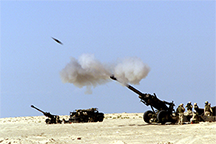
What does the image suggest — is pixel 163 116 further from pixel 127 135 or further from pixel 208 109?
pixel 127 135

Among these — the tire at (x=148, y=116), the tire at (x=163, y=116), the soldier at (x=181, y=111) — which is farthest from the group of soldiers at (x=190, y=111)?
the tire at (x=148, y=116)

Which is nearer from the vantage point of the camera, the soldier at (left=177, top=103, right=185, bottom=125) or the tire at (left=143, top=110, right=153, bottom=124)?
the soldier at (left=177, top=103, right=185, bottom=125)

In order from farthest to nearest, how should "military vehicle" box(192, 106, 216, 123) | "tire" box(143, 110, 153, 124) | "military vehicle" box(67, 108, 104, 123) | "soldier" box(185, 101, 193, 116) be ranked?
"military vehicle" box(67, 108, 104, 123) → "tire" box(143, 110, 153, 124) → "soldier" box(185, 101, 193, 116) → "military vehicle" box(192, 106, 216, 123)

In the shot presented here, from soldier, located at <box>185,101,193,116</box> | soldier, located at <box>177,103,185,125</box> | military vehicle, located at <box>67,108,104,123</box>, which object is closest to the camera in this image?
soldier, located at <box>177,103,185,125</box>

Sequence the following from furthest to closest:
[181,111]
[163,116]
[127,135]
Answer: [181,111]
[163,116]
[127,135]

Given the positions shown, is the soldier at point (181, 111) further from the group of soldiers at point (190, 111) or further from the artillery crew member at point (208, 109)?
the artillery crew member at point (208, 109)

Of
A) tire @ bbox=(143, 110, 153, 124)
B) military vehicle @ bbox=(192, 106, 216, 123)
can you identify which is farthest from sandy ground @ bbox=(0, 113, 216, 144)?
tire @ bbox=(143, 110, 153, 124)

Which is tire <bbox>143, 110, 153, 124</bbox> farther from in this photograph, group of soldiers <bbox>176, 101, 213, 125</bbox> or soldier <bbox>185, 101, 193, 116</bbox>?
soldier <bbox>185, 101, 193, 116</bbox>

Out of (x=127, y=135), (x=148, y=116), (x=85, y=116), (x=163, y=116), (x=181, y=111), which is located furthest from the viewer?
(x=85, y=116)

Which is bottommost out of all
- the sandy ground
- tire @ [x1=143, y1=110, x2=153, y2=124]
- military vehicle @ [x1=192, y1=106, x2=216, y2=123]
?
the sandy ground

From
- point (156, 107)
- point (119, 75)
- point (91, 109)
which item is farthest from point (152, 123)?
point (91, 109)

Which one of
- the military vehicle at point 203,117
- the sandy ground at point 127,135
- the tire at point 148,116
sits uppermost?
the tire at point 148,116

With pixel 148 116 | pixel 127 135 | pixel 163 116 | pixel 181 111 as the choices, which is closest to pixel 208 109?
pixel 181 111

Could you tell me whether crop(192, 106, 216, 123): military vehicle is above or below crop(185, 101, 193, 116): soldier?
below
